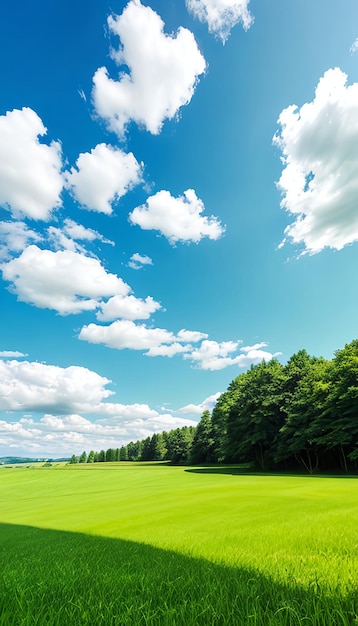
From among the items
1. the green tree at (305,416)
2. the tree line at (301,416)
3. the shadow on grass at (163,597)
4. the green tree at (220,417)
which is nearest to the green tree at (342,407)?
the tree line at (301,416)

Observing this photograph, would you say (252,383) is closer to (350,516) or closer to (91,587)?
(350,516)

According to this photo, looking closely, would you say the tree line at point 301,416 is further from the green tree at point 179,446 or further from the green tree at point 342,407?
the green tree at point 179,446

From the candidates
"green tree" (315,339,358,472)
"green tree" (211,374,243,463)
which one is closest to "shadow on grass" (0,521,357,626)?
"green tree" (315,339,358,472)

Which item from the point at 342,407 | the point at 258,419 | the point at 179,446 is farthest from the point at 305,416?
the point at 179,446

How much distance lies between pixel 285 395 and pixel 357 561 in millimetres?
49341

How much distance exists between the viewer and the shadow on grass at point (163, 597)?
2.38m

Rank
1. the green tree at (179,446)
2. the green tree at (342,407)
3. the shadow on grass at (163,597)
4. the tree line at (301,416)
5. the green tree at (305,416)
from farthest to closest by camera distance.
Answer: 1. the green tree at (179,446)
2. the green tree at (305,416)
3. the tree line at (301,416)
4. the green tree at (342,407)
5. the shadow on grass at (163,597)

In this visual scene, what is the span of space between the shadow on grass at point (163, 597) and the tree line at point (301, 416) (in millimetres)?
37705

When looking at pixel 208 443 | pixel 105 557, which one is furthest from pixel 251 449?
pixel 105 557

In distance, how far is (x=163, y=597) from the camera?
9.71 ft

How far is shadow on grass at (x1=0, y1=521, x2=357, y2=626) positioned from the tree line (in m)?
37.7

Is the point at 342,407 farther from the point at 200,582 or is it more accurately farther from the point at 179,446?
the point at 179,446

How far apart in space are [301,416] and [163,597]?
45729 mm

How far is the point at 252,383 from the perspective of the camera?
181 feet
